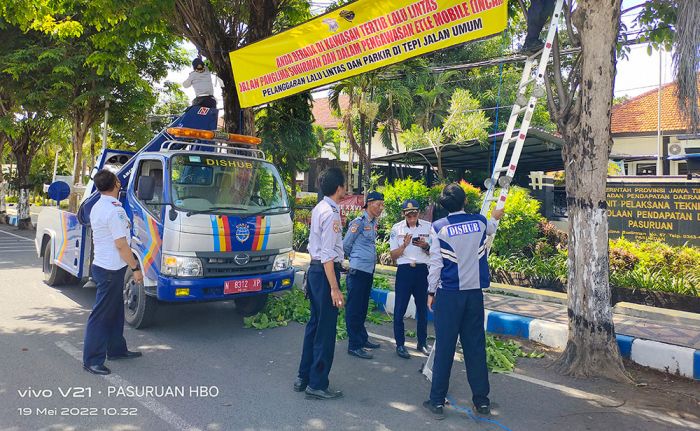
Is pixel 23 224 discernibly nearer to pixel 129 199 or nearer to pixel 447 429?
pixel 129 199

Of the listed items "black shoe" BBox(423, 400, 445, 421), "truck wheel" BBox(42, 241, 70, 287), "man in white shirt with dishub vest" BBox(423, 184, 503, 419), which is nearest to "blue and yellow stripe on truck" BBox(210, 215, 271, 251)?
"man in white shirt with dishub vest" BBox(423, 184, 503, 419)

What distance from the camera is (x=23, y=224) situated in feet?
68.8

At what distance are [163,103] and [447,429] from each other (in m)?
24.9

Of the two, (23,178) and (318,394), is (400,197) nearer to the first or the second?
(318,394)

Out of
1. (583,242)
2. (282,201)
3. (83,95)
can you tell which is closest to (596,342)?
(583,242)

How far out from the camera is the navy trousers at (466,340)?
4.09 meters

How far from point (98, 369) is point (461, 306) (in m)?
3.32

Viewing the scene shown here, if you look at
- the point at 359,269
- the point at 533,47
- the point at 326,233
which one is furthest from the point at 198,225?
the point at 533,47

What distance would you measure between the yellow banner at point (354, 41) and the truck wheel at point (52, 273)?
160 inches

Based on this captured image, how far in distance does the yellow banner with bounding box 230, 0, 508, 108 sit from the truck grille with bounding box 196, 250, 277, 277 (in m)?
2.82

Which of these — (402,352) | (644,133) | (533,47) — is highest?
(644,133)

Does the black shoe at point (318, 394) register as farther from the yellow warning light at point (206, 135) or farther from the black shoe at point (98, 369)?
the yellow warning light at point (206, 135)

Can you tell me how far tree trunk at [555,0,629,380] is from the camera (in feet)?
16.5

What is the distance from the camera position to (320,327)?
4277mm
